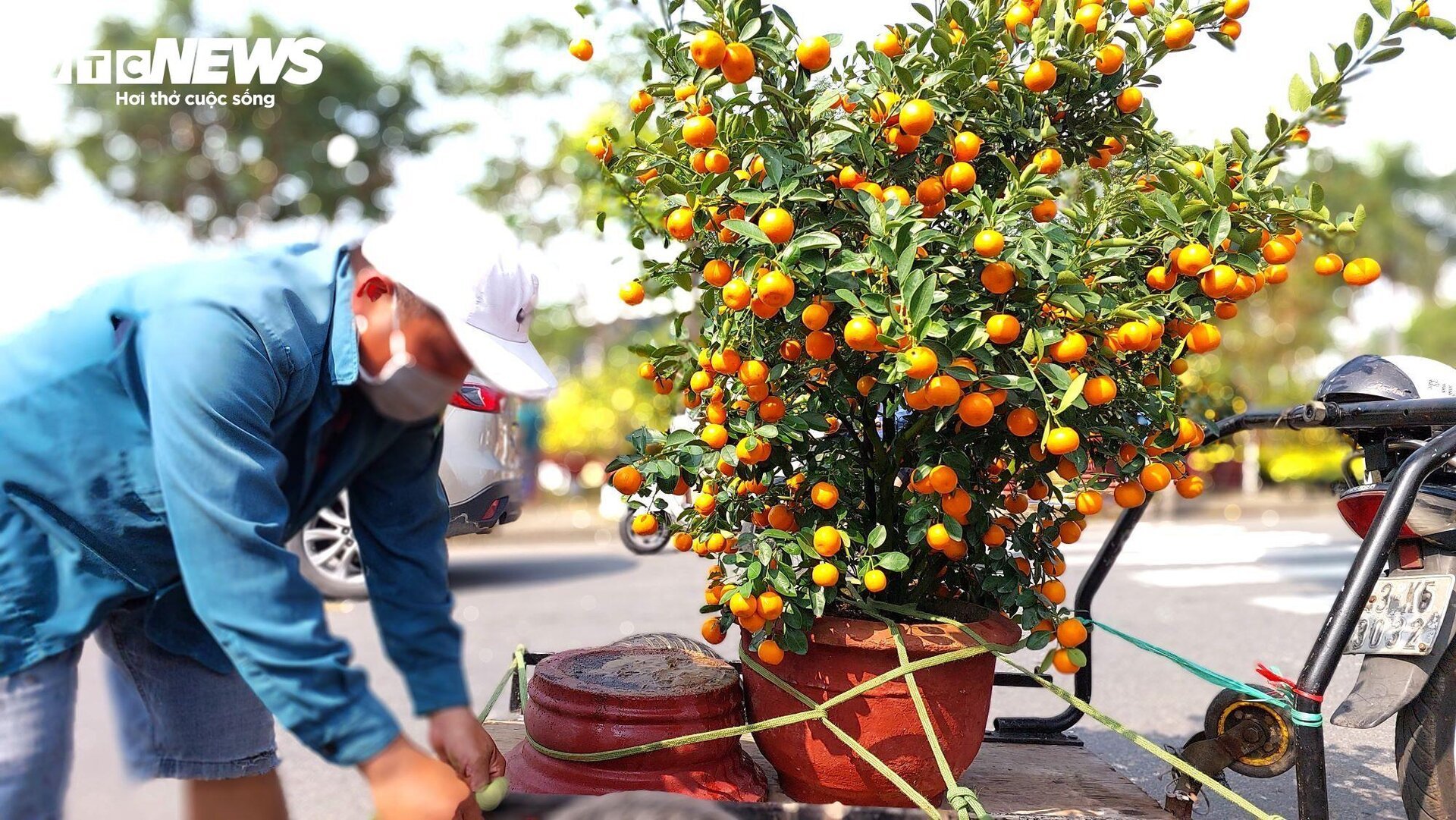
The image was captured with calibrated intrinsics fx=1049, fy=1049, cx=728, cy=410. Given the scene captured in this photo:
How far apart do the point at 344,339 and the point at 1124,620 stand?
19.9ft

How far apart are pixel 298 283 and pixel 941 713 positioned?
4.75 feet

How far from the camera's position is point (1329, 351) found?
942 inches

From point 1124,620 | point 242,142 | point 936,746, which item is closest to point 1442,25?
point 936,746

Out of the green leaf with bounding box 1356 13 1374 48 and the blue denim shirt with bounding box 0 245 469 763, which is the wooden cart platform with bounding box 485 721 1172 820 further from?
the green leaf with bounding box 1356 13 1374 48

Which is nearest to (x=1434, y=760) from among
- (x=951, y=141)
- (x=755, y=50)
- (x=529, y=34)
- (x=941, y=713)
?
(x=941, y=713)

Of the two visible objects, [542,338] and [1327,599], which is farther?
[542,338]

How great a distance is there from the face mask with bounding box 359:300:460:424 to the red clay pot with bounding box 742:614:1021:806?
0.95m

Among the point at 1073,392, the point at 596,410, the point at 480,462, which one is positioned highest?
the point at 596,410

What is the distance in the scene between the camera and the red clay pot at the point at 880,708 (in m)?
2.10

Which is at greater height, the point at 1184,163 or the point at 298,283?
the point at 1184,163

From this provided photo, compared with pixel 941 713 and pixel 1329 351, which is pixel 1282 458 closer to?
pixel 1329 351

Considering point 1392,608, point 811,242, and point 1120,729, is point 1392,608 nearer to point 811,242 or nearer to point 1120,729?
point 1120,729

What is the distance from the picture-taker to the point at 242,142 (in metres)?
22.4

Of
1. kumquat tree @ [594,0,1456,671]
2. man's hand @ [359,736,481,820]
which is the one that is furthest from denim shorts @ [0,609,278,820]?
kumquat tree @ [594,0,1456,671]
